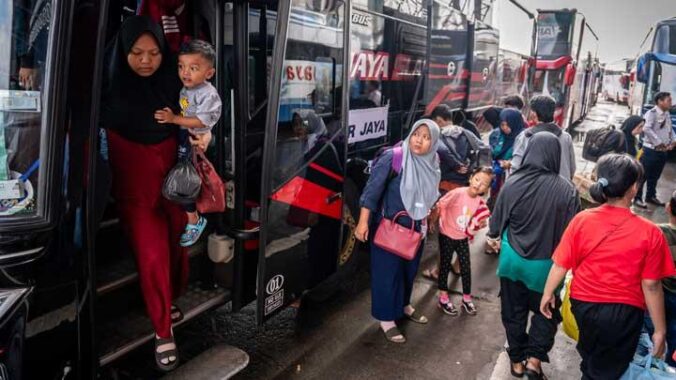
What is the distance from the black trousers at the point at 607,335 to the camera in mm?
2361

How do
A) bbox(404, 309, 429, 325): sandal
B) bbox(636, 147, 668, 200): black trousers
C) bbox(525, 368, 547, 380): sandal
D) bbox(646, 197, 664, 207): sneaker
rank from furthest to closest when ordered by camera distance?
bbox(646, 197, 664, 207): sneaker
bbox(636, 147, 668, 200): black trousers
bbox(404, 309, 429, 325): sandal
bbox(525, 368, 547, 380): sandal

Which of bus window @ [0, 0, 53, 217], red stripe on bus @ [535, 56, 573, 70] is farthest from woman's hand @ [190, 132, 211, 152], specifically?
red stripe on bus @ [535, 56, 573, 70]

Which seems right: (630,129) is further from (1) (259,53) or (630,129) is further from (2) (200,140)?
(2) (200,140)

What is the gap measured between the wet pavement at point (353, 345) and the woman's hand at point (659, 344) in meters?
0.96

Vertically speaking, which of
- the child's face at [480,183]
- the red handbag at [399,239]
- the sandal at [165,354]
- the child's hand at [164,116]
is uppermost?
the child's hand at [164,116]

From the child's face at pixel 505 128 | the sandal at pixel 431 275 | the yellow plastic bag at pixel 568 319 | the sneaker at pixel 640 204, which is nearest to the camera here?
the yellow plastic bag at pixel 568 319

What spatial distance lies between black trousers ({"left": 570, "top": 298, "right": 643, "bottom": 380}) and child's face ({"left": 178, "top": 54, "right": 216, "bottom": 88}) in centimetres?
220

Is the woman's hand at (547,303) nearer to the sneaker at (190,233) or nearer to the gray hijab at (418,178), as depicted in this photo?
the gray hijab at (418,178)

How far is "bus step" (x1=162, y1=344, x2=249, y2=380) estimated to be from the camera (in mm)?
2678

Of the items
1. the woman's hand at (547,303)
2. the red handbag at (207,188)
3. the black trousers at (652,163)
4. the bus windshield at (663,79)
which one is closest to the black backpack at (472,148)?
the woman's hand at (547,303)

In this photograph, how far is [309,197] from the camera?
320cm

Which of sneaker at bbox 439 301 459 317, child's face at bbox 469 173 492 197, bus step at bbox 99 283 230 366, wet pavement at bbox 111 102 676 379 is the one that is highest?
child's face at bbox 469 173 492 197

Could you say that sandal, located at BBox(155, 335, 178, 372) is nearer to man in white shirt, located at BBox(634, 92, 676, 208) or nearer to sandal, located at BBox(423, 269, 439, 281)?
sandal, located at BBox(423, 269, 439, 281)

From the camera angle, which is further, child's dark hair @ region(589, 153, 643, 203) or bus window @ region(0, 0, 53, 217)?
child's dark hair @ region(589, 153, 643, 203)
